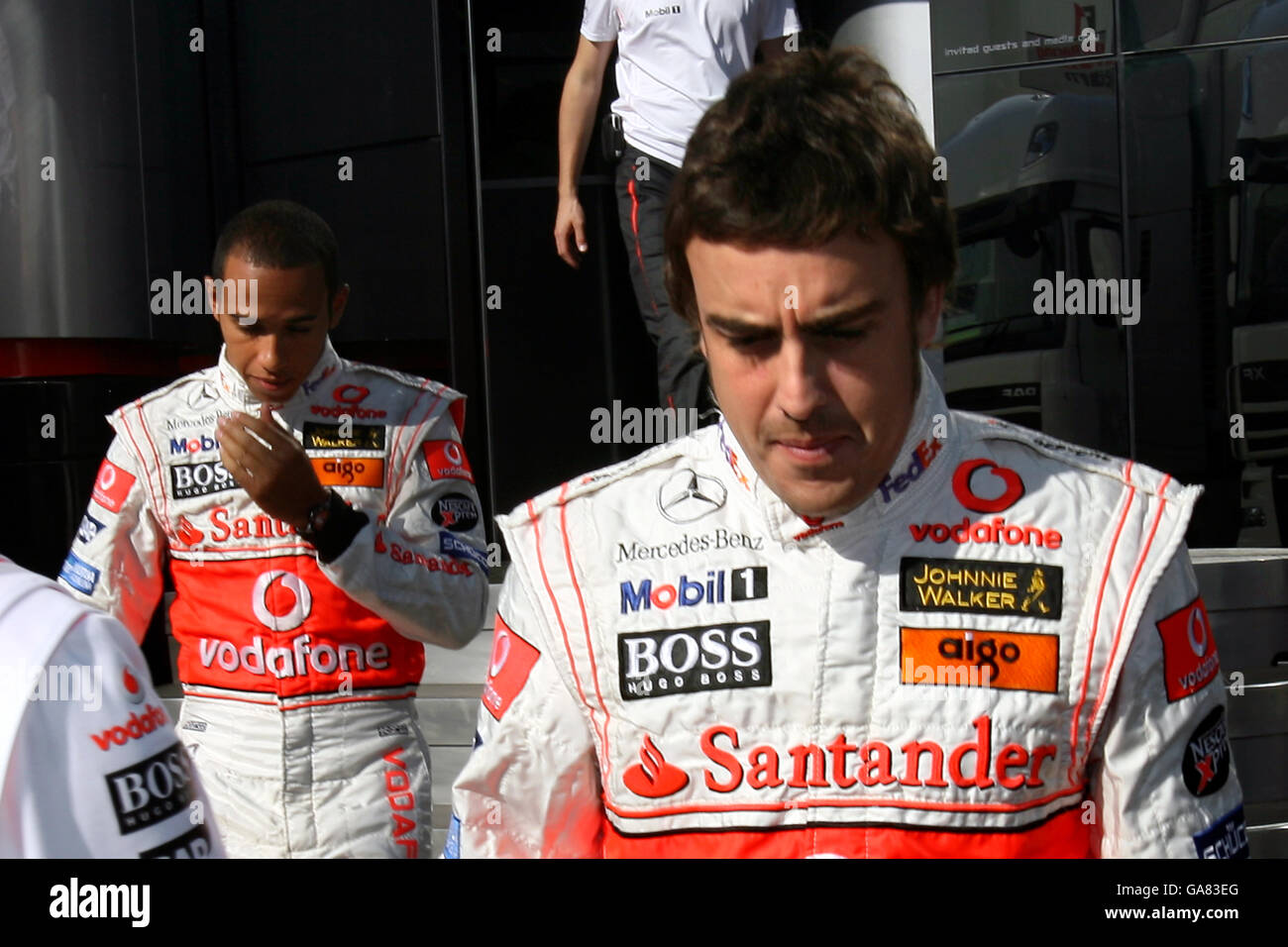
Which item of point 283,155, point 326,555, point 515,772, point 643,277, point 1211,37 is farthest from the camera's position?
point 283,155

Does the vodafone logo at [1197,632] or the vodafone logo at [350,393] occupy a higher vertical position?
the vodafone logo at [350,393]

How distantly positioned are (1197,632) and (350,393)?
2.09 m

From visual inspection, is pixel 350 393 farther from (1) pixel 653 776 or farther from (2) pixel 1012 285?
(2) pixel 1012 285

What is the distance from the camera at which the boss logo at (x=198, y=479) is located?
3195 millimetres

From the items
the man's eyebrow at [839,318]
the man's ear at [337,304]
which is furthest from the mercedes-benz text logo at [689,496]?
the man's ear at [337,304]

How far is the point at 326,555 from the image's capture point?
286 cm

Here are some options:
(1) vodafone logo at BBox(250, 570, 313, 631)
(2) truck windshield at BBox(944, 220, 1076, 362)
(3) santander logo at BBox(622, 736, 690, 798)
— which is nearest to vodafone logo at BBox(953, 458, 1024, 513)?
(3) santander logo at BBox(622, 736, 690, 798)

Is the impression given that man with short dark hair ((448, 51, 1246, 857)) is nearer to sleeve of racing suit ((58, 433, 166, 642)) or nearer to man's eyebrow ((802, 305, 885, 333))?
man's eyebrow ((802, 305, 885, 333))

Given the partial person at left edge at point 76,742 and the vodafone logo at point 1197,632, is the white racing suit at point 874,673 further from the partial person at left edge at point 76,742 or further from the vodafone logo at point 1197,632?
the partial person at left edge at point 76,742

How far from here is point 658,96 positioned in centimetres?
462
